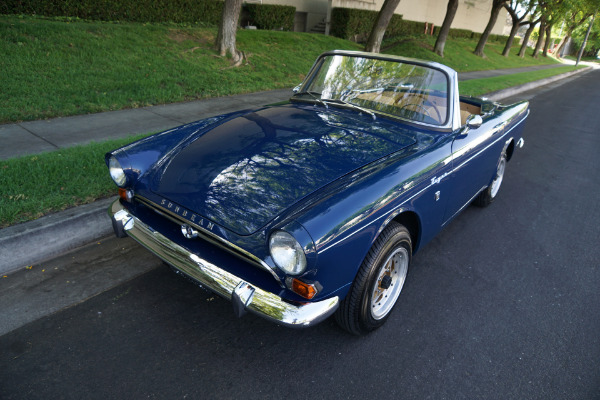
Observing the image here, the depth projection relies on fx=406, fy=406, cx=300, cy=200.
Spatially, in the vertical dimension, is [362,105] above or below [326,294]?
above

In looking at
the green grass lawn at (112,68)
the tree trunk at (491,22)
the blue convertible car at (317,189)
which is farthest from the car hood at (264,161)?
the tree trunk at (491,22)

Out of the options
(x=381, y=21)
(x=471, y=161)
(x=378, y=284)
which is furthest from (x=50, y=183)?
(x=381, y=21)

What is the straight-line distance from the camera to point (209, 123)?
3.34m

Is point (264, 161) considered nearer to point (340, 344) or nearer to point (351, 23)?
point (340, 344)

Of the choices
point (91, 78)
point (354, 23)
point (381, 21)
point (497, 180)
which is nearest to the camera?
point (497, 180)

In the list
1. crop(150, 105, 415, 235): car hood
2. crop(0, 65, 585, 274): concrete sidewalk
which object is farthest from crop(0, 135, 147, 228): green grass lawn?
crop(150, 105, 415, 235): car hood

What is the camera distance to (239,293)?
2068mm

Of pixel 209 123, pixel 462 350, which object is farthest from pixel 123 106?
pixel 462 350

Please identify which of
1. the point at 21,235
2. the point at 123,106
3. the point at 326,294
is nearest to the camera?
the point at 326,294

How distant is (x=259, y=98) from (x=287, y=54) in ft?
14.7

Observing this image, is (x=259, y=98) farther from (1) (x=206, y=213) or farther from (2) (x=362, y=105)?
(1) (x=206, y=213)

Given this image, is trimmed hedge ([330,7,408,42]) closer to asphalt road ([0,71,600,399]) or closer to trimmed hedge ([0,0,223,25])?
trimmed hedge ([0,0,223,25])

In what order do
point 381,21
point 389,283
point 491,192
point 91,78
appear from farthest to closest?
point 381,21, point 91,78, point 491,192, point 389,283

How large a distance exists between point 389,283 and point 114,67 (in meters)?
7.40
